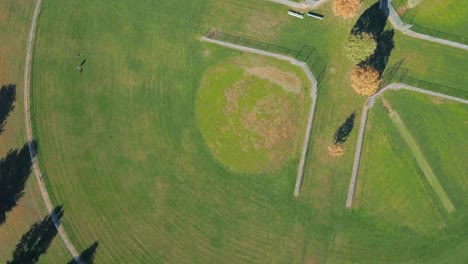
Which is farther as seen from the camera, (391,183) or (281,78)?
(281,78)

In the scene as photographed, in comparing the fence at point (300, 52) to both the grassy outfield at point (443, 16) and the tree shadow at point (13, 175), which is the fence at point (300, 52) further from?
the tree shadow at point (13, 175)

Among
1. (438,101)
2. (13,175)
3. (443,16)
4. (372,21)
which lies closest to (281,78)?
(372,21)

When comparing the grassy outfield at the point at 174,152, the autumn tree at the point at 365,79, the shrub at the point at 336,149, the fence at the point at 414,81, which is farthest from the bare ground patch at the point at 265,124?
the fence at the point at 414,81

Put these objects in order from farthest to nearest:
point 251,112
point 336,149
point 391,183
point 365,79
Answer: point 251,112, point 391,183, point 336,149, point 365,79

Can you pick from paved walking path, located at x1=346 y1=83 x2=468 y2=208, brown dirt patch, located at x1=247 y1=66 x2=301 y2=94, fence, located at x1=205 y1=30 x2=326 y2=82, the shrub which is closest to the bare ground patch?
brown dirt patch, located at x1=247 y1=66 x2=301 y2=94

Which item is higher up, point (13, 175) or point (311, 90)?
point (311, 90)

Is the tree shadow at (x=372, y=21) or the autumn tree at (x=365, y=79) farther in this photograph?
the tree shadow at (x=372, y=21)

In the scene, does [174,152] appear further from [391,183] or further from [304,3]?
[391,183]
